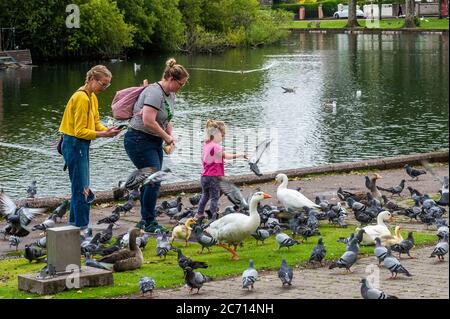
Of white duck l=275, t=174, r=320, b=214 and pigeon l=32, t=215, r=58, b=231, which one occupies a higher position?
white duck l=275, t=174, r=320, b=214

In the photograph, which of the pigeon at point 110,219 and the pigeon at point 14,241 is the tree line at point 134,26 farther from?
the pigeon at point 14,241

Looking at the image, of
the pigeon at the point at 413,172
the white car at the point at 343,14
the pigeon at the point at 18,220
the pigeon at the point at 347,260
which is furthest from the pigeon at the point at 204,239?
the white car at the point at 343,14

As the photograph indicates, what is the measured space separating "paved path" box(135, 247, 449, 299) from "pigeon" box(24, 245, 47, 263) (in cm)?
238

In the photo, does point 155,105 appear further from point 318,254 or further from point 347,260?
point 347,260

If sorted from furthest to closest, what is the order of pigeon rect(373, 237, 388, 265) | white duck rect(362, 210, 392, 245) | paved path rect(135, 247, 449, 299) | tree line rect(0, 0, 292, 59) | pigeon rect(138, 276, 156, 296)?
tree line rect(0, 0, 292, 59) → white duck rect(362, 210, 392, 245) → pigeon rect(373, 237, 388, 265) → pigeon rect(138, 276, 156, 296) → paved path rect(135, 247, 449, 299)

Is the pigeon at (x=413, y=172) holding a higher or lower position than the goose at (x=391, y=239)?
lower

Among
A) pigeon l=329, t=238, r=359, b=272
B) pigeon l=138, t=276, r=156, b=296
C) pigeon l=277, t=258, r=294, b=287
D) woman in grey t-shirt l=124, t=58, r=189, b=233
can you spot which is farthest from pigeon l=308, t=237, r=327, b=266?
woman in grey t-shirt l=124, t=58, r=189, b=233

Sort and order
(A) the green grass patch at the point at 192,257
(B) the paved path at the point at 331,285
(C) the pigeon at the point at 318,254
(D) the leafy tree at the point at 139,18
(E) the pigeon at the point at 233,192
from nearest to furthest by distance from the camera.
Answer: (B) the paved path at the point at 331,285 → (A) the green grass patch at the point at 192,257 → (C) the pigeon at the point at 318,254 → (E) the pigeon at the point at 233,192 → (D) the leafy tree at the point at 139,18

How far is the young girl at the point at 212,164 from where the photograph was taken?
14.6 meters

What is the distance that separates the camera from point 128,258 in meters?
11.8

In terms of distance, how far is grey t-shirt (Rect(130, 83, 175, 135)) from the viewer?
13.5 metres

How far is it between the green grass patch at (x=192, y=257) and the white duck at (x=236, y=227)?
Answer: 0.18m

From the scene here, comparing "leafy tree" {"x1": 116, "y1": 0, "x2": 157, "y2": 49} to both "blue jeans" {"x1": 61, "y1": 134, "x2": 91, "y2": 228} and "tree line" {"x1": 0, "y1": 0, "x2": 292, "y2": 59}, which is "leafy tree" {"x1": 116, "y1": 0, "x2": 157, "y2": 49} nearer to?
"tree line" {"x1": 0, "y1": 0, "x2": 292, "y2": 59}

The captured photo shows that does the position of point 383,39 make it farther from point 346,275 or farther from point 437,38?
point 346,275
